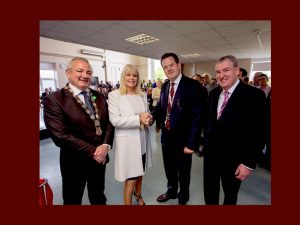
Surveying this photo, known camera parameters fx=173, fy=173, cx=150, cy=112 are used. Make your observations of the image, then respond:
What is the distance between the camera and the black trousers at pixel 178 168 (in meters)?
1.93

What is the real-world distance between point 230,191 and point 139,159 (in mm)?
892

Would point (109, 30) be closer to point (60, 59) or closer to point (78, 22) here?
point (78, 22)

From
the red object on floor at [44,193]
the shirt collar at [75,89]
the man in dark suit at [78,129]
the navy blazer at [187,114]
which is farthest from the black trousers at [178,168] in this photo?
the red object on floor at [44,193]

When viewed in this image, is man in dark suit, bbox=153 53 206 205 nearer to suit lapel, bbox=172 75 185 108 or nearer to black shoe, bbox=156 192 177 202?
suit lapel, bbox=172 75 185 108

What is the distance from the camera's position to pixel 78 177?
150cm

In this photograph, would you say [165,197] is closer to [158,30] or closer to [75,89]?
[75,89]

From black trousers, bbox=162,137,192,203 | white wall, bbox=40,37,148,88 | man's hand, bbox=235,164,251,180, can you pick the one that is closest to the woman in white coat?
black trousers, bbox=162,137,192,203

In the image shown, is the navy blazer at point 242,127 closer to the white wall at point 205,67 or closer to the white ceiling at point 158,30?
the white ceiling at point 158,30

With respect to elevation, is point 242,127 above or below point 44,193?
above

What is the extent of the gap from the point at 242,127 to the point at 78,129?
1367 mm

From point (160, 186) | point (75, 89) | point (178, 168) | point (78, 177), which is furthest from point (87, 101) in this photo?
point (160, 186)

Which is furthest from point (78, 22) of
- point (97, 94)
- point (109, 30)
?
point (97, 94)

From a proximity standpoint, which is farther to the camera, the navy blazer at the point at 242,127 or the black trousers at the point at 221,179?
the black trousers at the point at 221,179

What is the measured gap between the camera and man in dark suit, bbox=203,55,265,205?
4.69 ft
